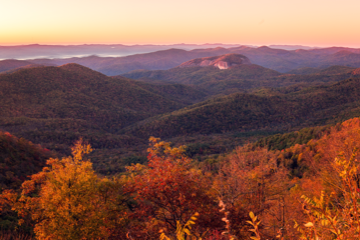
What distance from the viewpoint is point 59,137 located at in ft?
178

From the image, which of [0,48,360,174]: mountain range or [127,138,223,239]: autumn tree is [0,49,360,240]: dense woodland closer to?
[127,138,223,239]: autumn tree

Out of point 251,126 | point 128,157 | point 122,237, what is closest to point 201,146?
point 128,157

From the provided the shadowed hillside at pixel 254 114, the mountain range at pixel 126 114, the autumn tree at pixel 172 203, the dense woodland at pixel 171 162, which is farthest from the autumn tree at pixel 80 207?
the shadowed hillside at pixel 254 114

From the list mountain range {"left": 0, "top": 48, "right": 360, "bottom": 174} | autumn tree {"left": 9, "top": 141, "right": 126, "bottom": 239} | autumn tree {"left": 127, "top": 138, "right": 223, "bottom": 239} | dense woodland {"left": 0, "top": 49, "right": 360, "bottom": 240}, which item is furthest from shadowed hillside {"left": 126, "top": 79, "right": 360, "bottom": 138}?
autumn tree {"left": 127, "top": 138, "right": 223, "bottom": 239}

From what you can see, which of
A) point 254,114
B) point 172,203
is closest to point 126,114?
point 254,114

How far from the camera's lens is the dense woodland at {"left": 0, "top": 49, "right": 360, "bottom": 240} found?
6156 millimetres

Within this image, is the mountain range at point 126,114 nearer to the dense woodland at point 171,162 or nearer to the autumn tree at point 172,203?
the dense woodland at point 171,162

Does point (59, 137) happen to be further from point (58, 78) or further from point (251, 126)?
point (251, 126)

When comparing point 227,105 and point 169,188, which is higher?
point 169,188

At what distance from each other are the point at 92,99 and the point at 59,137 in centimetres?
3863

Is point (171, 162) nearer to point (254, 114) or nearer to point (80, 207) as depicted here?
point (80, 207)

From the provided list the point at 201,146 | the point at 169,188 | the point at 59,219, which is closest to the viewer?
the point at 169,188

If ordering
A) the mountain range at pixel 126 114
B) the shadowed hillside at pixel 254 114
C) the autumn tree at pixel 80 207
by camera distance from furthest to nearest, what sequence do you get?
the shadowed hillside at pixel 254 114
the mountain range at pixel 126 114
the autumn tree at pixel 80 207

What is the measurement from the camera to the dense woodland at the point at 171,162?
6156 mm
